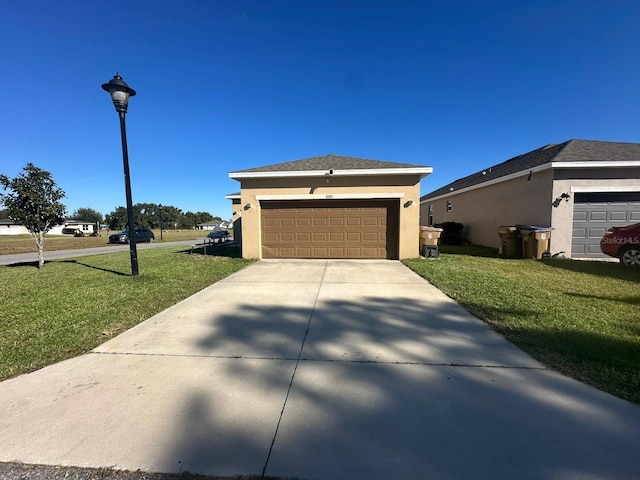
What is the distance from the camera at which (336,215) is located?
1080cm

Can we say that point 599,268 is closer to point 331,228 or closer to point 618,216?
point 618,216

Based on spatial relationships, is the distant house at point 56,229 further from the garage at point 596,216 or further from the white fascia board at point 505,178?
the garage at point 596,216

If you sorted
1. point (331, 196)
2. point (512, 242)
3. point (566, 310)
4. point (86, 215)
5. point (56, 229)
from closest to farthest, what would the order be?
1. point (566, 310)
2. point (331, 196)
3. point (512, 242)
4. point (56, 229)
5. point (86, 215)

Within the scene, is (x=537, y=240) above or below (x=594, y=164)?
below

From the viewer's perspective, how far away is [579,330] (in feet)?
12.8

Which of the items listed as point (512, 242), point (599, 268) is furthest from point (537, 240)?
point (599, 268)

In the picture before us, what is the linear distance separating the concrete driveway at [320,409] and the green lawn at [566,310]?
34 cm

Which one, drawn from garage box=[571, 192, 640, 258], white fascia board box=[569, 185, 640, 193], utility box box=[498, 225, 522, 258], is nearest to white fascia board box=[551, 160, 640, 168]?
white fascia board box=[569, 185, 640, 193]

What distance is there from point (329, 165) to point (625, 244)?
9.16m

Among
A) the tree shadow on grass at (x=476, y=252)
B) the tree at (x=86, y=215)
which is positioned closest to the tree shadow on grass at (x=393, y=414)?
the tree shadow on grass at (x=476, y=252)

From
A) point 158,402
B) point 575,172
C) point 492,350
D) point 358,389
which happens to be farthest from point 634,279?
point 158,402

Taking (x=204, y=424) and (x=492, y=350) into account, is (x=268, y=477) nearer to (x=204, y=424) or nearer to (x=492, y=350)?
(x=204, y=424)

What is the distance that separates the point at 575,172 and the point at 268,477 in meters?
12.8

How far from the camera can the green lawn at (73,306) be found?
351 cm
